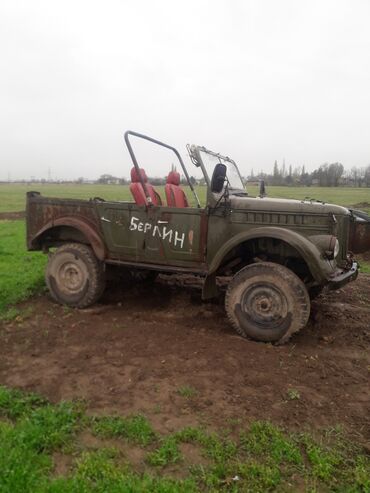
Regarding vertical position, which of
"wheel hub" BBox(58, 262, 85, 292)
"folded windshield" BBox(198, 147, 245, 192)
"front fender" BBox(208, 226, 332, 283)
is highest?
"folded windshield" BBox(198, 147, 245, 192)

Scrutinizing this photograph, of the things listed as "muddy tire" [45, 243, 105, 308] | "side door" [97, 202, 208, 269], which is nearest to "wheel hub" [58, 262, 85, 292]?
"muddy tire" [45, 243, 105, 308]

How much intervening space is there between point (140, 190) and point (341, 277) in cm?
255

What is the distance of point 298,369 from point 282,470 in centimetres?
141

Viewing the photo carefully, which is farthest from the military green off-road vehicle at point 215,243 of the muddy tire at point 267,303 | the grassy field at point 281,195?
the grassy field at point 281,195

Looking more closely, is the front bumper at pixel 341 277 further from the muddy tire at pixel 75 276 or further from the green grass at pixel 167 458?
the muddy tire at pixel 75 276

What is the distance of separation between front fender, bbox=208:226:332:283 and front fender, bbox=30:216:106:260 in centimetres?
160

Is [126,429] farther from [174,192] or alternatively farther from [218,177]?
[174,192]

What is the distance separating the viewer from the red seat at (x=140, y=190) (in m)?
5.61

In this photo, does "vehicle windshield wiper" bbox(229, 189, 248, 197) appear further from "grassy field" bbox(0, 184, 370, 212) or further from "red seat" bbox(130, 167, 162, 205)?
"red seat" bbox(130, 167, 162, 205)

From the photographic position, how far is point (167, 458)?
2.80 metres

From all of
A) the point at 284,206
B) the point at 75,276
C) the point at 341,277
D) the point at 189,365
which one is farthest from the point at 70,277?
the point at 341,277

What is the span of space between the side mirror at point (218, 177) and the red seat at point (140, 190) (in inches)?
33.2

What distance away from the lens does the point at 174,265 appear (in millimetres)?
5387

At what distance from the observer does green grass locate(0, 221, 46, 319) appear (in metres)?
6.06
